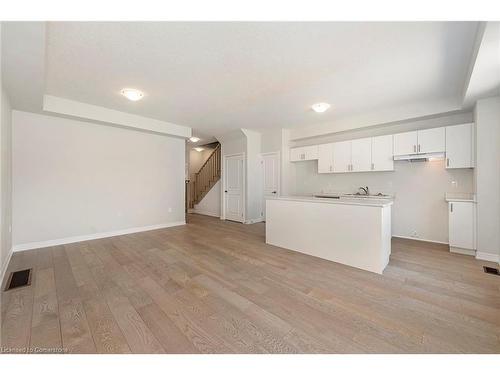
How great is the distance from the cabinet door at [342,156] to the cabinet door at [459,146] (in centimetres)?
167

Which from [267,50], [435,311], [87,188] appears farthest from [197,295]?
[87,188]

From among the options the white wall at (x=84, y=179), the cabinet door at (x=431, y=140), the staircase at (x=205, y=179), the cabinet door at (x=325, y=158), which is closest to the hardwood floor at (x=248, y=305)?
the white wall at (x=84, y=179)

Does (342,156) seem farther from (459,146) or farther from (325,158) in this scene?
(459,146)

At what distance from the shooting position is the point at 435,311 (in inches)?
75.2

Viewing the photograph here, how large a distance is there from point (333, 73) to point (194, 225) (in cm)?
486

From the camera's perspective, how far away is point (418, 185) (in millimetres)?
4266

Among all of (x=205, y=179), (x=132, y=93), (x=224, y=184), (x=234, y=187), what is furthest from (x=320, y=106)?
(x=205, y=179)

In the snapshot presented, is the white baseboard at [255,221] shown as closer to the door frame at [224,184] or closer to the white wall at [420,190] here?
the door frame at [224,184]

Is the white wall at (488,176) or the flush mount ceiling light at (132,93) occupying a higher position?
the flush mount ceiling light at (132,93)

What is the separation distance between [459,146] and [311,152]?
2.78m

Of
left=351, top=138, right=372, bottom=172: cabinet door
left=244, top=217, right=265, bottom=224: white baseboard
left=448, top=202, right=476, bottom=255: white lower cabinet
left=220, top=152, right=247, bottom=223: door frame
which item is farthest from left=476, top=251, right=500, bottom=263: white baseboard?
left=220, top=152, right=247, bottom=223: door frame

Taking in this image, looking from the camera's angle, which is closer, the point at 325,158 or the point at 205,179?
the point at 325,158

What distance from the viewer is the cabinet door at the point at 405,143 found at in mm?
3953

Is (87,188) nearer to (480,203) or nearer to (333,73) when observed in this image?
(333,73)
